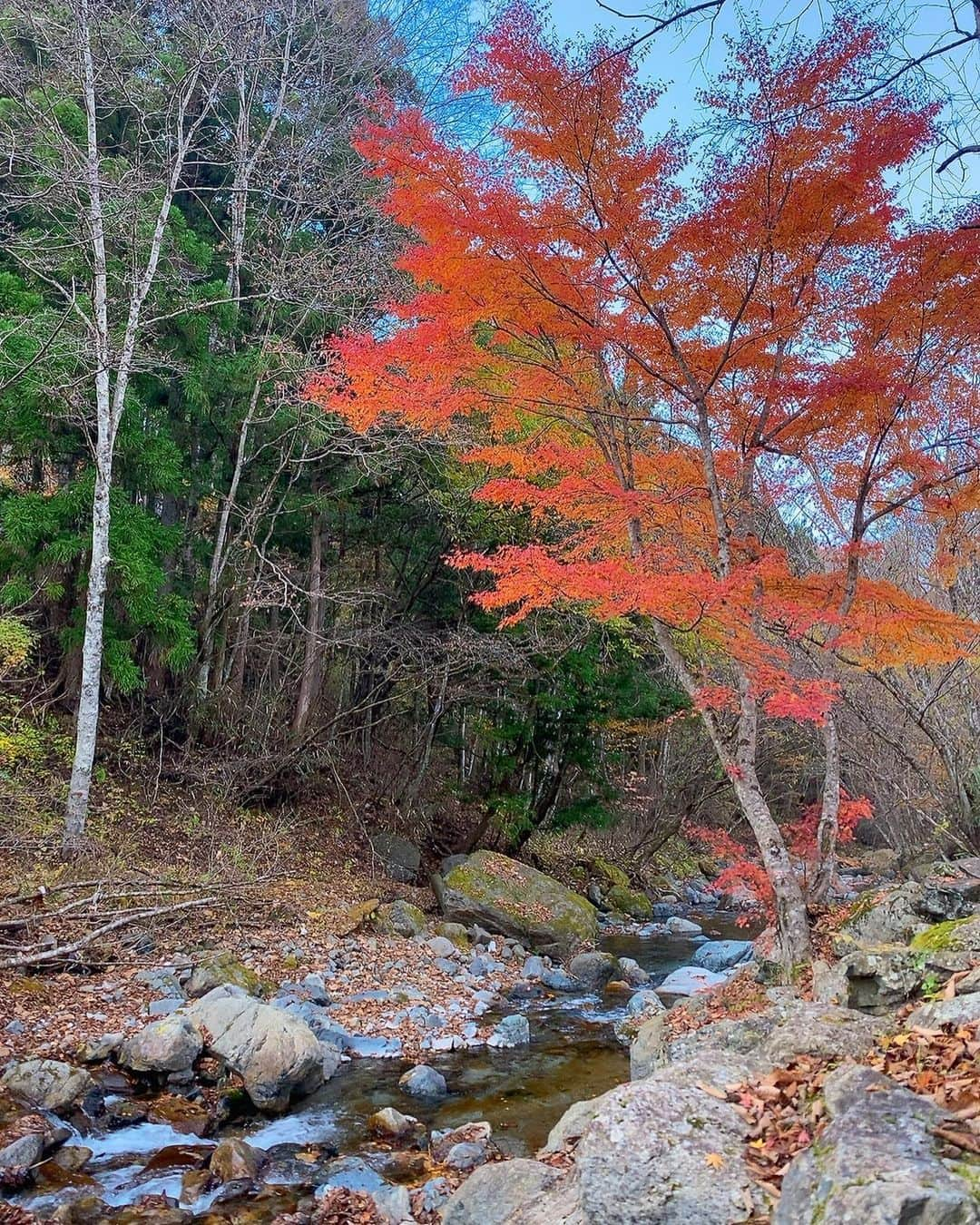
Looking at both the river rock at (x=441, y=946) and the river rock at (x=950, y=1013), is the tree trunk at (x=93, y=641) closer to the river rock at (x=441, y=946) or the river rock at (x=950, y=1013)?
the river rock at (x=441, y=946)

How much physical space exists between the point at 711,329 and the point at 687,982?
302 inches

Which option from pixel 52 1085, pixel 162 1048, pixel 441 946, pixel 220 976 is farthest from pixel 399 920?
pixel 52 1085

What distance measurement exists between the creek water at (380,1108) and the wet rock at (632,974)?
135 centimetres

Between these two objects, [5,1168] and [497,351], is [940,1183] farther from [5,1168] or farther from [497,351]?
[497,351]

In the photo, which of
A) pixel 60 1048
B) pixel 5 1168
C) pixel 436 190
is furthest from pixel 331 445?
pixel 5 1168

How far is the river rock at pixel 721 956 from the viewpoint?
11101mm

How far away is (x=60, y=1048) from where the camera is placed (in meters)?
6.23

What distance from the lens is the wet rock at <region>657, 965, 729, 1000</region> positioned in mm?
9727

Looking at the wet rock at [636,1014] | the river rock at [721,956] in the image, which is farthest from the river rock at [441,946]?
the river rock at [721,956]

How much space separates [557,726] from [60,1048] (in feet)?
30.8

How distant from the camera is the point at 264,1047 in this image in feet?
20.6

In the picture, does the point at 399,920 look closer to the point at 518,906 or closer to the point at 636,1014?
the point at 518,906

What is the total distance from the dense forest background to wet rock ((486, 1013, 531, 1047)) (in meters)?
5.39

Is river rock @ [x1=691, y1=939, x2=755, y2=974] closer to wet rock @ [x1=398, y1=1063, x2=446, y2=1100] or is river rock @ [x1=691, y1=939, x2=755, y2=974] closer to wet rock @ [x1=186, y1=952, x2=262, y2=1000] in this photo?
wet rock @ [x1=398, y1=1063, x2=446, y2=1100]
